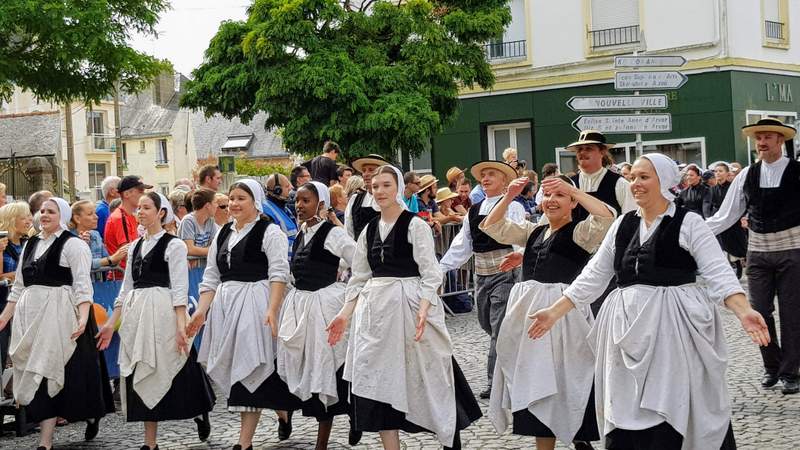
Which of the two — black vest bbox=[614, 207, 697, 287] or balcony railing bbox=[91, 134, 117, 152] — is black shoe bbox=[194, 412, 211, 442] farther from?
balcony railing bbox=[91, 134, 117, 152]

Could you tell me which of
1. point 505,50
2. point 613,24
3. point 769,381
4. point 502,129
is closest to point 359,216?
point 769,381

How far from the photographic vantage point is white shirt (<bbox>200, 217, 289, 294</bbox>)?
759 cm

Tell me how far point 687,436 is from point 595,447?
1.80 m

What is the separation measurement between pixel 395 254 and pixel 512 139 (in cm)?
2397

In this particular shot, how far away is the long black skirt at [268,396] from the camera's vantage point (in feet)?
24.5

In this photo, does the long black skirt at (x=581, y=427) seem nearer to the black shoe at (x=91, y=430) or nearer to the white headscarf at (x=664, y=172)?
the white headscarf at (x=664, y=172)

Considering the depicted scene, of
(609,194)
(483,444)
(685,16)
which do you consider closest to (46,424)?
(483,444)

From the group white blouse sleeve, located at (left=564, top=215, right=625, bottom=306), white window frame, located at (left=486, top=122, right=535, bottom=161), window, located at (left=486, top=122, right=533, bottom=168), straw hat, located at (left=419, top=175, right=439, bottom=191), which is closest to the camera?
white blouse sleeve, located at (left=564, top=215, right=625, bottom=306)

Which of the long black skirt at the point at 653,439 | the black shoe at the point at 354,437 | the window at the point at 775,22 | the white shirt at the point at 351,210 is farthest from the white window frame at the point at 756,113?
the long black skirt at the point at 653,439

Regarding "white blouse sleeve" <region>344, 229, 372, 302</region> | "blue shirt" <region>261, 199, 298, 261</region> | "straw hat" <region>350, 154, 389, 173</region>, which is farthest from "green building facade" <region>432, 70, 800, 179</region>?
"white blouse sleeve" <region>344, 229, 372, 302</region>

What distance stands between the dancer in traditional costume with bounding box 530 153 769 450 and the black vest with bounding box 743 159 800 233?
312cm

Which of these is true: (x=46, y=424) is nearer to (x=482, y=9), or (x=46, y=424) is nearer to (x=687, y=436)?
(x=687, y=436)

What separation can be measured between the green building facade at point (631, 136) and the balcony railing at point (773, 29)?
104cm

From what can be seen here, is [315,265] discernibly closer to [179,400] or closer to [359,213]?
[179,400]
